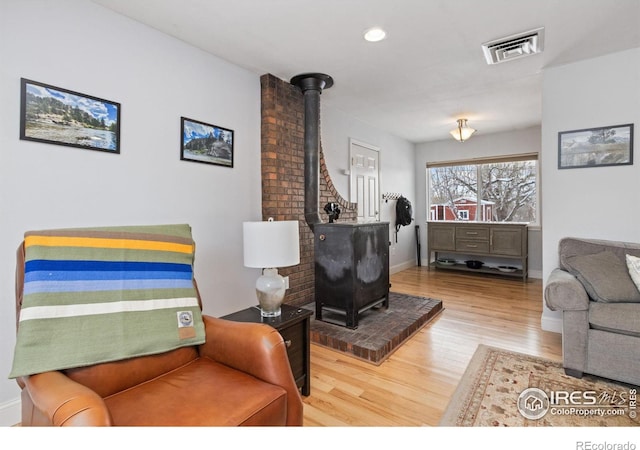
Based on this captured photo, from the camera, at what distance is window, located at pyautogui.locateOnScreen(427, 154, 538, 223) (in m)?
5.25

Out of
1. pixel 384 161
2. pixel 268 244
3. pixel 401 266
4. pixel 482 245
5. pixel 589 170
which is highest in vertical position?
pixel 384 161

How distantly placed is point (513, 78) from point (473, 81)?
368mm

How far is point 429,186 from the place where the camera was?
20.3 feet

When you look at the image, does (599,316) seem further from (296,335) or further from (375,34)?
(375,34)

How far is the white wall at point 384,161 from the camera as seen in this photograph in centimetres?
404

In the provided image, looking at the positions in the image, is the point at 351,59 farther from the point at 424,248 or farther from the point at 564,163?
the point at 424,248

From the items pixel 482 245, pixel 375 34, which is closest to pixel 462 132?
pixel 482 245

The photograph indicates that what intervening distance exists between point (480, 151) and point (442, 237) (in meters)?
1.61

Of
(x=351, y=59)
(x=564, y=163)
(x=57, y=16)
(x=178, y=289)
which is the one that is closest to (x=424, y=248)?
(x=564, y=163)

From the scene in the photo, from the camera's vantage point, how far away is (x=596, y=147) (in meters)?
2.74

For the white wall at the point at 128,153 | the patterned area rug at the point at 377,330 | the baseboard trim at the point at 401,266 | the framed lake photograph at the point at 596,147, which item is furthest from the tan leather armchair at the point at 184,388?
the baseboard trim at the point at 401,266

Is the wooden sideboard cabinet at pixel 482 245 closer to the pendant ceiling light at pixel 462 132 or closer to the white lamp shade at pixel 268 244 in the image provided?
the pendant ceiling light at pixel 462 132

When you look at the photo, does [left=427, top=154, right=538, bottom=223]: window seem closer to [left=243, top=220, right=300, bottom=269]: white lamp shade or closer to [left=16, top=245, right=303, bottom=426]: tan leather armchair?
[left=243, top=220, right=300, bottom=269]: white lamp shade

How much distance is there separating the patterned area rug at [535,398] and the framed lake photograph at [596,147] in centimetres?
173
